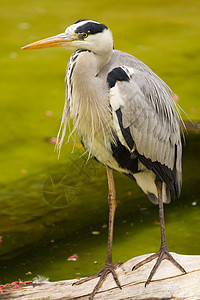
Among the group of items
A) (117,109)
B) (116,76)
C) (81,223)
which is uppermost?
(116,76)

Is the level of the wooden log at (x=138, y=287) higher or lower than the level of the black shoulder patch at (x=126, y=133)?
lower

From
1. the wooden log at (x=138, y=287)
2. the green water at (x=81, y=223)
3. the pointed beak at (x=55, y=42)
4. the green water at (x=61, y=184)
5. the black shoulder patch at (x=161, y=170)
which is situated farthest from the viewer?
the green water at (x=61, y=184)

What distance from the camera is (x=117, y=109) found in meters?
3.00

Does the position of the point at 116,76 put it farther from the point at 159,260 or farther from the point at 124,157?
the point at 159,260

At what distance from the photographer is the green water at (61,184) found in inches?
167

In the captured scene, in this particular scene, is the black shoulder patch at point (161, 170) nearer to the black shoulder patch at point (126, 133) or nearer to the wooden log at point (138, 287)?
the black shoulder patch at point (126, 133)

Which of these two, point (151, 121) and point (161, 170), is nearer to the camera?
point (151, 121)

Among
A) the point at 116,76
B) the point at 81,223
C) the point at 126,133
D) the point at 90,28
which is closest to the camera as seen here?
the point at 90,28

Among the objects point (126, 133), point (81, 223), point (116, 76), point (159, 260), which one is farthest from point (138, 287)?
point (81, 223)

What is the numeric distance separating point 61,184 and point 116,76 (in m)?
2.13

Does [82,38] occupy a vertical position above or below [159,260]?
above

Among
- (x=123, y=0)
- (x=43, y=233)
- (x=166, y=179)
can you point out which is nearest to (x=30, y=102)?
(x=43, y=233)

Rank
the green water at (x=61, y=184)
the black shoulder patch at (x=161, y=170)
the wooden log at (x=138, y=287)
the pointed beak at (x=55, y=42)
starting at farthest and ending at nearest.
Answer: the green water at (x=61, y=184) < the black shoulder patch at (x=161, y=170) < the wooden log at (x=138, y=287) < the pointed beak at (x=55, y=42)

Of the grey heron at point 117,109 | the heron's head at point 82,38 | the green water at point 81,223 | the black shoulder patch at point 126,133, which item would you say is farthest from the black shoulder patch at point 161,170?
the green water at point 81,223
